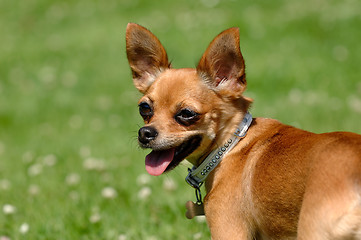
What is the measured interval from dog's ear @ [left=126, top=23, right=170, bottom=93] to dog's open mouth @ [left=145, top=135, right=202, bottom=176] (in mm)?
711

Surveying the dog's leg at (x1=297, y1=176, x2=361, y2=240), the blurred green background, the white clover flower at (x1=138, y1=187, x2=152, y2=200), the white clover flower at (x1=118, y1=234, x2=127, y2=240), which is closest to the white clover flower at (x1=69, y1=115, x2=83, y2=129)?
the blurred green background

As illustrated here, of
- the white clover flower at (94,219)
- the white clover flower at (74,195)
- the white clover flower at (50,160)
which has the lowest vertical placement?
the white clover flower at (50,160)

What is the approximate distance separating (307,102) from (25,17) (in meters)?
11.3

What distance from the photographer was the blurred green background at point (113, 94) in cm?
454

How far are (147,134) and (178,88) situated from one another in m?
0.40

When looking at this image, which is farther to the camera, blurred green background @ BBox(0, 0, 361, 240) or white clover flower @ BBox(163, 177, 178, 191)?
white clover flower @ BBox(163, 177, 178, 191)

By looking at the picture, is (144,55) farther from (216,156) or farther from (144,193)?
(144,193)

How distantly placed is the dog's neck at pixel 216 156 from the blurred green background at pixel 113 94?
1.89 feet

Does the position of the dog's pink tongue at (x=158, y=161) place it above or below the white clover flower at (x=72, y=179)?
above

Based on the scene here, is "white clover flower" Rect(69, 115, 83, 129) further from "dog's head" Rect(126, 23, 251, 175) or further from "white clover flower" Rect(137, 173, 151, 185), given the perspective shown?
"dog's head" Rect(126, 23, 251, 175)

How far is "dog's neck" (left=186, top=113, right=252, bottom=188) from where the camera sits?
3217 millimetres

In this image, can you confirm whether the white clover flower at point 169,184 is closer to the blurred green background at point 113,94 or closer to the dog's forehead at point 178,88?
the blurred green background at point 113,94

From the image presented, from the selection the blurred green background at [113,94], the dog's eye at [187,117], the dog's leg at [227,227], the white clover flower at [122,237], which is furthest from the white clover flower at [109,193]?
the dog's leg at [227,227]

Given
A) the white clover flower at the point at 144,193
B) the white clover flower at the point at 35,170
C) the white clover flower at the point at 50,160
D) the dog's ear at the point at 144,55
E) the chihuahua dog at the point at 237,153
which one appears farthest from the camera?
the white clover flower at the point at 50,160
